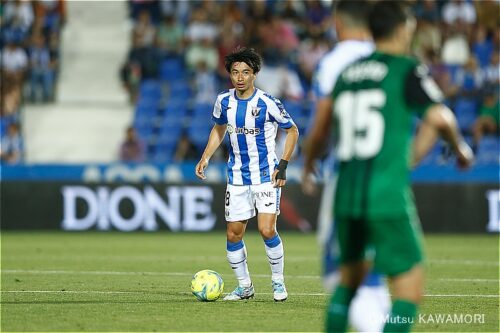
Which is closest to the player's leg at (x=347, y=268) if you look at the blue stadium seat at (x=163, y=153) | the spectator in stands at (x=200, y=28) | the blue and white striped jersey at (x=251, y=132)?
the blue and white striped jersey at (x=251, y=132)

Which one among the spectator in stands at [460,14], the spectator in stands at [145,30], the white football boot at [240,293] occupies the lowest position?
the white football boot at [240,293]

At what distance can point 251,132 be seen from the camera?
10.8m

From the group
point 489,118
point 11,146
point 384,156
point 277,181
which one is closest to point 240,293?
point 277,181

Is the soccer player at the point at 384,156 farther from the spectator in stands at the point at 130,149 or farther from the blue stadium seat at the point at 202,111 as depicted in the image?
the blue stadium seat at the point at 202,111

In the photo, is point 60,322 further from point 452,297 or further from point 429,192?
point 429,192

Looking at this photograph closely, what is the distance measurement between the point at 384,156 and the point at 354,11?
120 centimetres

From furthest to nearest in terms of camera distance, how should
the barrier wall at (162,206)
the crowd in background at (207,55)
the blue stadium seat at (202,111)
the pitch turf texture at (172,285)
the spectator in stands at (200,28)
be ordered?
1. the spectator in stands at (200,28)
2. the crowd in background at (207,55)
3. the blue stadium seat at (202,111)
4. the barrier wall at (162,206)
5. the pitch turf texture at (172,285)

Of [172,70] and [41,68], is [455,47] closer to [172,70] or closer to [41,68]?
[172,70]

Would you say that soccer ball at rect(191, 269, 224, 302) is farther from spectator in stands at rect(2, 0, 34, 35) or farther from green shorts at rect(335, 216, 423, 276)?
spectator in stands at rect(2, 0, 34, 35)

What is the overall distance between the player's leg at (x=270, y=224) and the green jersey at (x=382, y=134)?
4.41 metres

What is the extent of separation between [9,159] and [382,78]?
1698 centimetres

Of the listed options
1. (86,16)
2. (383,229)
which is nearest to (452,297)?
(383,229)

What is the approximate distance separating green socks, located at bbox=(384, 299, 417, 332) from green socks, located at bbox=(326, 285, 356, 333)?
29cm

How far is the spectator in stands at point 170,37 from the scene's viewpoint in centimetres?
2448
